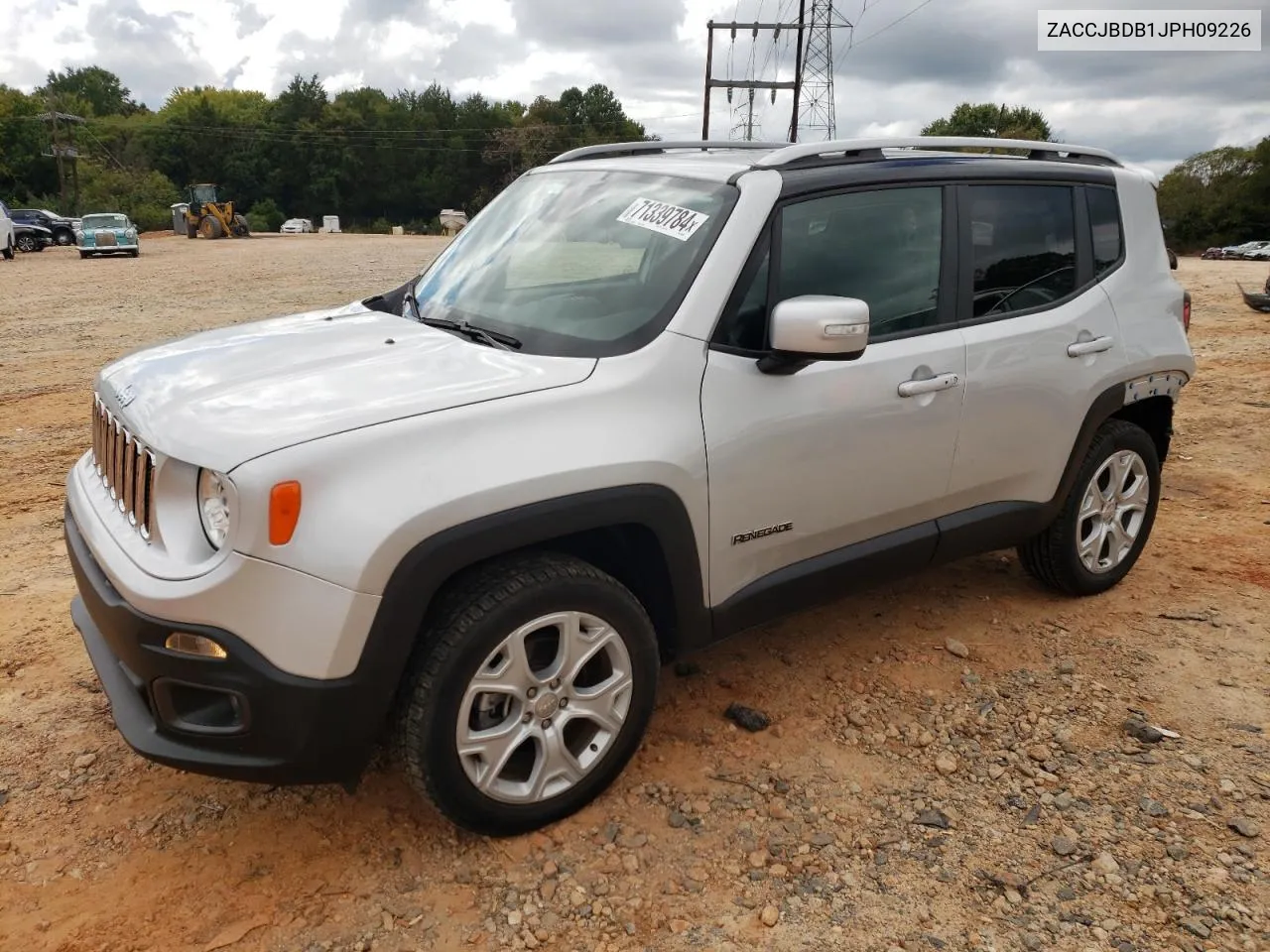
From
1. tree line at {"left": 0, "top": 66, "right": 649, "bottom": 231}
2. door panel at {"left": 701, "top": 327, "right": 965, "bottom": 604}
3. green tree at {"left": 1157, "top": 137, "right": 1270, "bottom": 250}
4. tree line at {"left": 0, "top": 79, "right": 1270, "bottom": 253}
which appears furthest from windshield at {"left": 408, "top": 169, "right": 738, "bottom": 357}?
tree line at {"left": 0, "top": 66, "right": 649, "bottom": 231}

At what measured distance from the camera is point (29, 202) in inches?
2365

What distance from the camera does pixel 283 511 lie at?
2.19 m

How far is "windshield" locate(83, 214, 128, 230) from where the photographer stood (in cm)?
3056

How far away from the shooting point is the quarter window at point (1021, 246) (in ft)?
11.7

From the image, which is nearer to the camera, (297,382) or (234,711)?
(234,711)

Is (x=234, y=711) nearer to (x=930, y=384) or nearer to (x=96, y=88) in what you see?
(x=930, y=384)

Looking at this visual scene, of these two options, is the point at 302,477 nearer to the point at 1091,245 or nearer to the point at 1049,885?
the point at 1049,885

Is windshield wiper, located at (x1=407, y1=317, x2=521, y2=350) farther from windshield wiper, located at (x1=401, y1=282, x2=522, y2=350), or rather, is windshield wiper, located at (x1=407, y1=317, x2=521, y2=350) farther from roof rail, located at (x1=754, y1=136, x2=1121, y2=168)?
roof rail, located at (x1=754, y1=136, x2=1121, y2=168)

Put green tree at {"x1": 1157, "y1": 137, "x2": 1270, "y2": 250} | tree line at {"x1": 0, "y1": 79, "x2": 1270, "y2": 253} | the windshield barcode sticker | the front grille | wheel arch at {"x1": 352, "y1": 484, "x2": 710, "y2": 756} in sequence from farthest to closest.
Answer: tree line at {"x1": 0, "y1": 79, "x2": 1270, "y2": 253}, green tree at {"x1": 1157, "y1": 137, "x2": 1270, "y2": 250}, the windshield barcode sticker, the front grille, wheel arch at {"x1": 352, "y1": 484, "x2": 710, "y2": 756}

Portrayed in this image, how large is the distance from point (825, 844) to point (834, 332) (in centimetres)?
145

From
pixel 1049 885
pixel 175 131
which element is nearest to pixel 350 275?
pixel 1049 885

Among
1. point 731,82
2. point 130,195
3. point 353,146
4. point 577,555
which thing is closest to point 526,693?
point 577,555

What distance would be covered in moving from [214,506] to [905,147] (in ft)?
8.56

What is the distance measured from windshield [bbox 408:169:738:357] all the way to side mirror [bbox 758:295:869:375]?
1.16 feet
